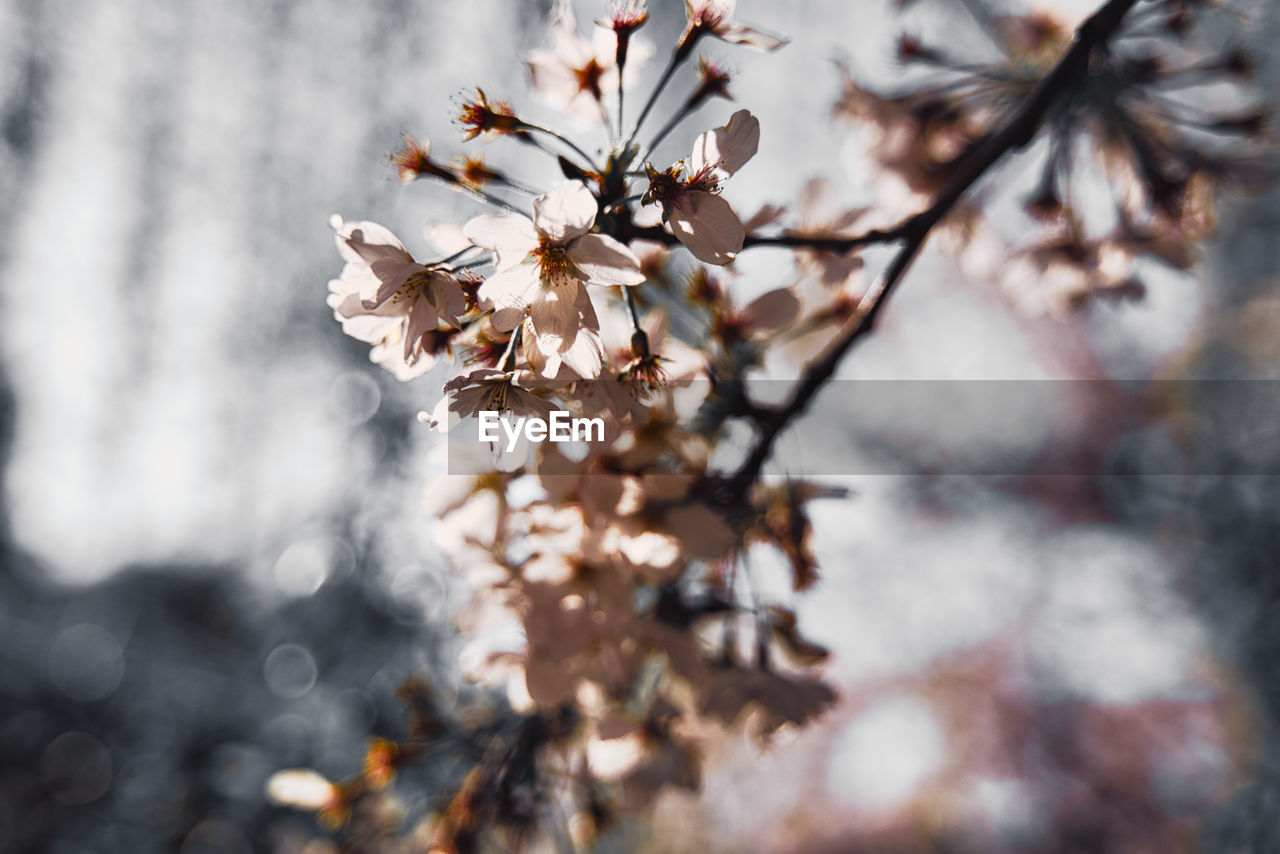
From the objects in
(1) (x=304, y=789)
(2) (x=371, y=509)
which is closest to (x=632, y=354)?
(1) (x=304, y=789)

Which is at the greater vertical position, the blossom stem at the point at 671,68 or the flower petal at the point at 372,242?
the blossom stem at the point at 671,68

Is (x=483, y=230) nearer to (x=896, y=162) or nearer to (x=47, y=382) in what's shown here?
(x=896, y=162)

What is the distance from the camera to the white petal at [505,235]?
1.07 ft

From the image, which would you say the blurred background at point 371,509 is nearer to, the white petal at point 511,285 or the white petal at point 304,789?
the white petal at point 511,285

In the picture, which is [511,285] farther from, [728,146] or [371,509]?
[371,509]

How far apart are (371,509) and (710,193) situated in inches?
53.2

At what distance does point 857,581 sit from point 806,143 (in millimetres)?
1995

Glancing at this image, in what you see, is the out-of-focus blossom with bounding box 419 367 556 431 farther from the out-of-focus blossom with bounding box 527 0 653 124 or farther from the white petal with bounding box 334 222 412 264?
the out-of-focus blossom with bounding box 527 0 653 124

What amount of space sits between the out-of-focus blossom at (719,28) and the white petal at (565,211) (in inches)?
7.0

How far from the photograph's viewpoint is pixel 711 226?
33 centimetres

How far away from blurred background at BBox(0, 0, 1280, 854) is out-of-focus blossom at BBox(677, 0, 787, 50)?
0.04 metres

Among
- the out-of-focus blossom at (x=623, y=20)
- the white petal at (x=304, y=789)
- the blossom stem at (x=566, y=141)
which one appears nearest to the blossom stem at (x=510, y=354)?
the blossom stem at (x=566, y=141)

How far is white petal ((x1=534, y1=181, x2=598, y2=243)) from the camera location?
32cm

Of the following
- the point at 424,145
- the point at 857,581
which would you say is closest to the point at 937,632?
the point at 857,581
